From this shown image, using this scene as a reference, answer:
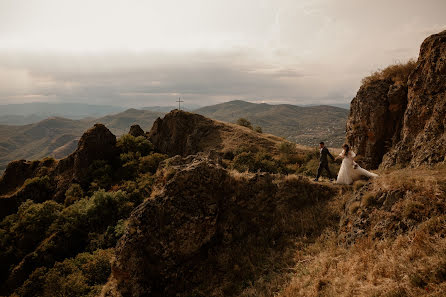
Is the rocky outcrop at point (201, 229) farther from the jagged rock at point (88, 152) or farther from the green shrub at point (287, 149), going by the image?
the jagged rock at point (88, 152)

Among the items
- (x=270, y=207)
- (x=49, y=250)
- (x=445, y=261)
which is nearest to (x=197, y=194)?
(x=270, y=207)

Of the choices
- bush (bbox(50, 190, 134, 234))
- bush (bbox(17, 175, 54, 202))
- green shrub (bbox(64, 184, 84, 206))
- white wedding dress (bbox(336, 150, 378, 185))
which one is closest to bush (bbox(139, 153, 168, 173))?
green shrub (bbox(64, 184, 84, 206))

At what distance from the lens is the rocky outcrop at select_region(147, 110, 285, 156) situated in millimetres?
42688

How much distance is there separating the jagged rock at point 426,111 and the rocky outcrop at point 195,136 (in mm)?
25343

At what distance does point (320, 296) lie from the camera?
731cm

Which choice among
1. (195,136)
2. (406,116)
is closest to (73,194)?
(195,136)

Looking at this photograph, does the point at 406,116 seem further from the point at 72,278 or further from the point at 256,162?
the point at 72,278

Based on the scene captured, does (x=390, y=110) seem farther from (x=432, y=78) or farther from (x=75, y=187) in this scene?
(x=75, y=187)

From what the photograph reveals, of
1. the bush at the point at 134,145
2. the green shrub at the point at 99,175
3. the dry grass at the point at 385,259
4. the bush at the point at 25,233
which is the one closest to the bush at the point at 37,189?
the bush at the point at 25,233

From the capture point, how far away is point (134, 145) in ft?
137

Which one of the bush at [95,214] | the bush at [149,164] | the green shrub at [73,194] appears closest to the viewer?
the bush at [95,214]

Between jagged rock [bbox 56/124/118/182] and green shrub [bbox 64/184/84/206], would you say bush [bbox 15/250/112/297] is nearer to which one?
green shrub [bbox 64/184/84/206]

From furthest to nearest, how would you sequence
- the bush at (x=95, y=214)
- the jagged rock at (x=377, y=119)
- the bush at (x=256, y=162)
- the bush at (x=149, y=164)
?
1. the bush at (x=149, y=164)
2. the bush at (x=256, y=162)
3. the bush at (x=95, y=214)
4. the jagged rock at (x=377, y=119)

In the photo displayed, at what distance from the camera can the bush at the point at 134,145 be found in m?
40.7
